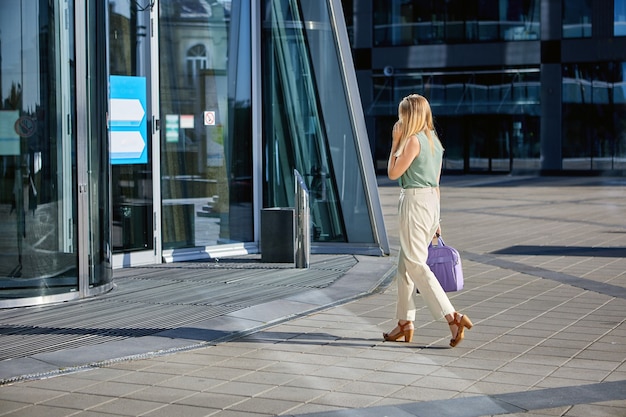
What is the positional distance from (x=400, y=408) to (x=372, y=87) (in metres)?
39.6

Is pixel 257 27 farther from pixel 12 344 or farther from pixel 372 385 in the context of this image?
pixel 372 385

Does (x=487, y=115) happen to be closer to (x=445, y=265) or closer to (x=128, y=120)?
(x=128, y=120)

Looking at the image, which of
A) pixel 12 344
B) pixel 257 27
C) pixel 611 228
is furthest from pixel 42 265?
pixel 611 228

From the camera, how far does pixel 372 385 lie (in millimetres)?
6023

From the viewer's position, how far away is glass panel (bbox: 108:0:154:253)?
11688 mm

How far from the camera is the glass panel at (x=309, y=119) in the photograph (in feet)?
44.3

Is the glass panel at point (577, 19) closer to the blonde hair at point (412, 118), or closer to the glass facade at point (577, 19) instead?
the glass facade at point (577, 19)

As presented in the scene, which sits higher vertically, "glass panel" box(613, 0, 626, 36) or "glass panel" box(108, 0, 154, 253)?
"glass panel" box(613, 0, 626, 36)

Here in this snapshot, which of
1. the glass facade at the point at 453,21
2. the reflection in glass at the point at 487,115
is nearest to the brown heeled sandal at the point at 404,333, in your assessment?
the reflection in glass at the point at 487,115

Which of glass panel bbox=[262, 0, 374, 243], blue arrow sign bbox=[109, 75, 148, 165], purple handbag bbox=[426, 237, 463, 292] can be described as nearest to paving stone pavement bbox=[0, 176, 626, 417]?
purple handbag bbox=[426, 237, 463, 292]

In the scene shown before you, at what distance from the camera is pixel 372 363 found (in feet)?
21.8

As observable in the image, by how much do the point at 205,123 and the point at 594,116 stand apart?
30724 millimetres

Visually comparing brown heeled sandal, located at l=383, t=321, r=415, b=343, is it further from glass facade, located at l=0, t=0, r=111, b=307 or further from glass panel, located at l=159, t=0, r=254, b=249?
glass panel, located at l=159, t=0, r=254, b=249

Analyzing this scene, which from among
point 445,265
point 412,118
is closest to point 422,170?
point 412,118
